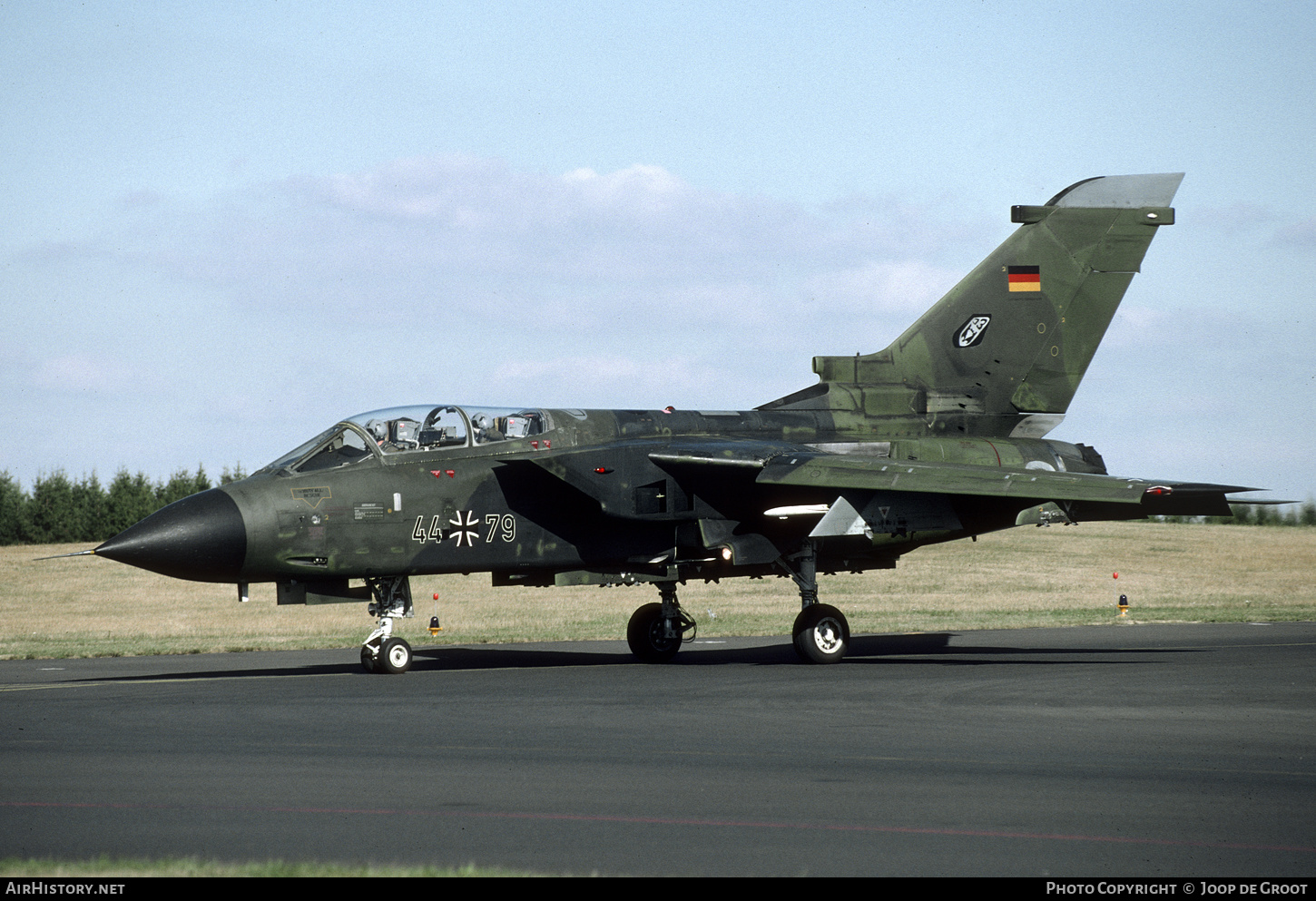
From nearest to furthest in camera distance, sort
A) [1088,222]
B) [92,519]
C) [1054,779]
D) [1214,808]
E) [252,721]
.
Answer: [1214,808]
[1054,779]
[252,721]
[1088,222]
[92,519]

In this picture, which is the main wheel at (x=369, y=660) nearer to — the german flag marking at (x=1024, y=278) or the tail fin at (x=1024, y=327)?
the tail fin at (x=1024, y=327)

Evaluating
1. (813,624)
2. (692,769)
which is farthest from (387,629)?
(692,769)

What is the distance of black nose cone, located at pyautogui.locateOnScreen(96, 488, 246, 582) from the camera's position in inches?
602

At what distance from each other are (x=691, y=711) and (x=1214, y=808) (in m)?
5.97

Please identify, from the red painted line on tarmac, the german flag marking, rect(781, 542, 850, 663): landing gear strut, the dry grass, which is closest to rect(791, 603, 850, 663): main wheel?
rect(781, 542, 850, 663): landing gear strut

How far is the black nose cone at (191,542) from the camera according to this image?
50.1 feet

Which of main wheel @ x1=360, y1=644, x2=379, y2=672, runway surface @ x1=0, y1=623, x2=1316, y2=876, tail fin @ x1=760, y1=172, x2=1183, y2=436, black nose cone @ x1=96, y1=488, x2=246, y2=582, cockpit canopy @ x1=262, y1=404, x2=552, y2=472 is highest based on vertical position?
tail fin @ x1=760, y1=172, x2=1183, y2=436

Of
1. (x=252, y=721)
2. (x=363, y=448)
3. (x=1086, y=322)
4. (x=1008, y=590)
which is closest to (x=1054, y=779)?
(x=252, y=721)

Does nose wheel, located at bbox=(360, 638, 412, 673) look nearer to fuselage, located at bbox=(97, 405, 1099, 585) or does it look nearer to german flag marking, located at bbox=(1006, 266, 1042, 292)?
fuselage, located at bbox=(97, 405, 1099, 585)

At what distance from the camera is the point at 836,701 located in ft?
45.3

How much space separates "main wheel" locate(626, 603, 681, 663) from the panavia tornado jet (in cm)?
4

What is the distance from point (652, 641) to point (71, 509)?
6616 cm

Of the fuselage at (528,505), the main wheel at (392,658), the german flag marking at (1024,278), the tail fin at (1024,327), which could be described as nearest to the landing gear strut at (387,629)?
the main wheel at (392,658)

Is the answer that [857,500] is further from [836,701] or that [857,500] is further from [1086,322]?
[1086,322]
